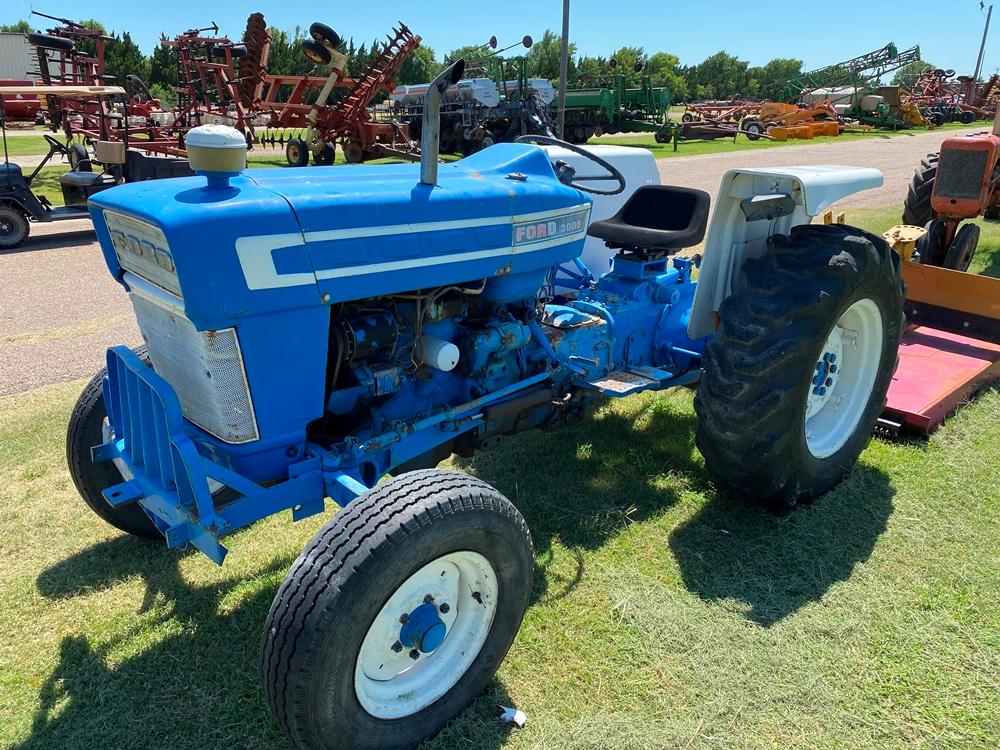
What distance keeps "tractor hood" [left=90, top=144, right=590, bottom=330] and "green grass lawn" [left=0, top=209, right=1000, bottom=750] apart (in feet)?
3.79

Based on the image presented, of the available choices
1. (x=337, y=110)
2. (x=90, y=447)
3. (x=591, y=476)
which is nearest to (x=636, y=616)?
(x=591, y=476)

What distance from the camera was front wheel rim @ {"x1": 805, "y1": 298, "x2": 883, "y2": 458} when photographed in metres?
3.24

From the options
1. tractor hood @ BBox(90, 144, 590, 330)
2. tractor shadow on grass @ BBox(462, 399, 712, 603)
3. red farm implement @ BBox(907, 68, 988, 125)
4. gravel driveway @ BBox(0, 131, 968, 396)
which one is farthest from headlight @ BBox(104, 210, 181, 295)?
red farm implement @ BBox(907, 68, 988, 125)

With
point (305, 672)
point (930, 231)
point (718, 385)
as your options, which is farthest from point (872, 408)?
point (930, 231)

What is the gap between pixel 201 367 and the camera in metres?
2.10

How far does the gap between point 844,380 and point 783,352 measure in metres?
0.84

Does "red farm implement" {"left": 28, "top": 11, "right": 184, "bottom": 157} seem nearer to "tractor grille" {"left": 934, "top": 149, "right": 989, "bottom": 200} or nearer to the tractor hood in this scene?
the tractor hood

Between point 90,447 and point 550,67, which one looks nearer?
point 90,447

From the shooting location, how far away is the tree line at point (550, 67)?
1060 inches

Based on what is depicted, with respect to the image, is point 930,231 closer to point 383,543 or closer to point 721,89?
point 383,543

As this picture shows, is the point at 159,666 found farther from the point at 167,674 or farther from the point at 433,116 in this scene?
the point at 433,116

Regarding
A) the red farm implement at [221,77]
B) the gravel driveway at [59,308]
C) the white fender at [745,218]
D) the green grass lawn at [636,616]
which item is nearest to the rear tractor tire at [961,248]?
the green grass lawn at [636,616]

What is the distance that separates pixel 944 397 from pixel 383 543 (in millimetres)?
3240

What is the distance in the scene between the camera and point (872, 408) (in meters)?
3.36
